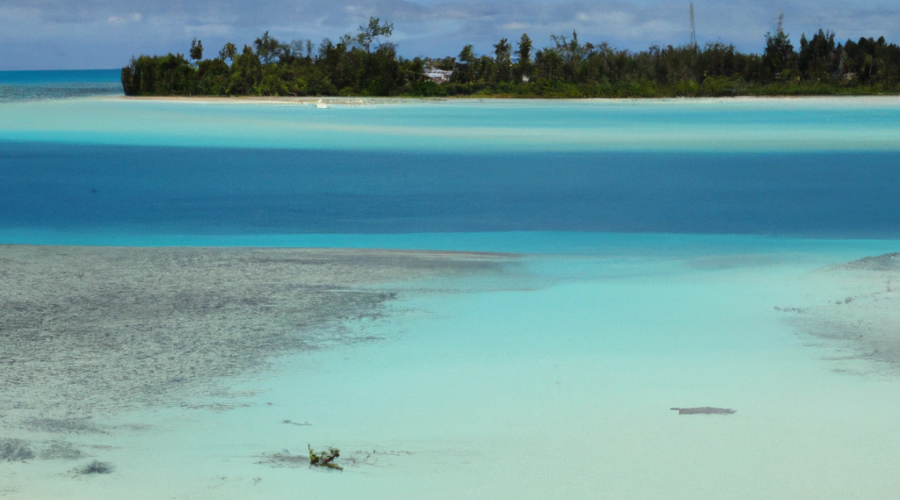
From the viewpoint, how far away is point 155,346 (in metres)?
3.00

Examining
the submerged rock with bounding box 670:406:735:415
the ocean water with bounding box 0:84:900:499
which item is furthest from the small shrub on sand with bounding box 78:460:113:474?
the submerged rock with bounding box 670:406:735:415

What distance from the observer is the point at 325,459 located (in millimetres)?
2131

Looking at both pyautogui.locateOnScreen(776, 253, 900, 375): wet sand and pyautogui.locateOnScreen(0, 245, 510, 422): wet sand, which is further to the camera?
pyautogui.locateOnScreen(776, 253, 900, 375): wet sand

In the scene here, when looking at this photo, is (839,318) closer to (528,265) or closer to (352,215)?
(528,265)

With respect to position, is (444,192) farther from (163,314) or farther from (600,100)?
(600,100)

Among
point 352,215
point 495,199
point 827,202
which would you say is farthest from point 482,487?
point 827,202

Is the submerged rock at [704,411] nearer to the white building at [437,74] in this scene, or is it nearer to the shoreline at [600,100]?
the shoreline at [600,100]

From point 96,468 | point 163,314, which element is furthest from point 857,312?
point 96,468

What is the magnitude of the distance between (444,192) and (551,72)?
78.1 feet

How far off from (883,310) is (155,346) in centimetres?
232

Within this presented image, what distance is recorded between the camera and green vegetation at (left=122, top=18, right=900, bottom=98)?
96.0 feet

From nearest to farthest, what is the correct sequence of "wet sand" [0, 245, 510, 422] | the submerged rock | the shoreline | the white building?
the submerged rock
"wet sand" [0, 245, 510, 422]
the shoreline
the white building

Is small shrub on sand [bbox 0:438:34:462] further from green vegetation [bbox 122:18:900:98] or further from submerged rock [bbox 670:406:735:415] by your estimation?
green vegetation [bbox 122:18:900:98]

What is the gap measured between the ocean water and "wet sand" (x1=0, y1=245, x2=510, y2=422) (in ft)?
0.52
